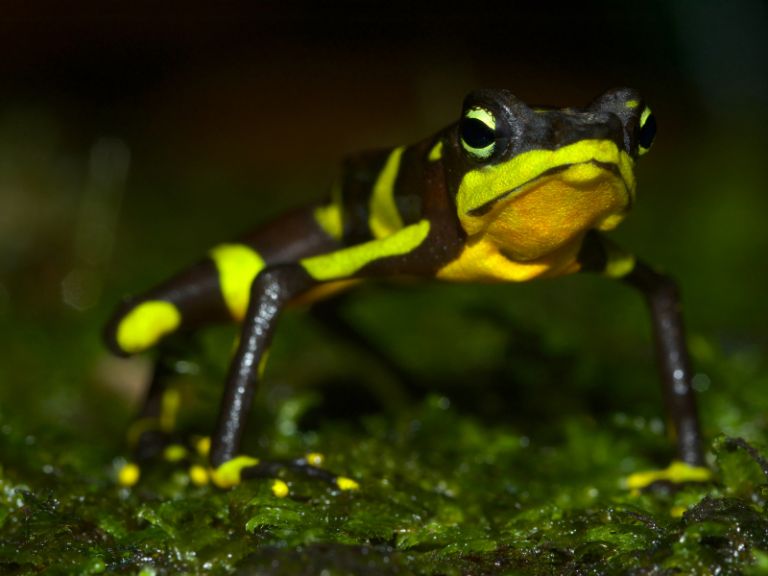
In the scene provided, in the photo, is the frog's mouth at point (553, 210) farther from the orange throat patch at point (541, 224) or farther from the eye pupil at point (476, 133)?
the eye pupil at point (476, 133)

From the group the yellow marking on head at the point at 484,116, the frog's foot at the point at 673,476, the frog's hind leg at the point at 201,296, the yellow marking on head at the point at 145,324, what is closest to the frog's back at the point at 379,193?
the frog's hind leg at the point at 201,296

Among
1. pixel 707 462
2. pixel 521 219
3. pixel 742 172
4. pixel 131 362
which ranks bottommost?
pixel 707 462

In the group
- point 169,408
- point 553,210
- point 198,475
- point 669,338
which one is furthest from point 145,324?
point 669,338

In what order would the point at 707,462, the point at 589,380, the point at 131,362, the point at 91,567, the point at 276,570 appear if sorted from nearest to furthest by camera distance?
1. the point at 276,570
2. the point at 91,567
3. the point at 707,462
4. the point at 589,380
5. the point at 131,362

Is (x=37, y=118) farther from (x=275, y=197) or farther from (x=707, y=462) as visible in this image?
(x=707, y=462)

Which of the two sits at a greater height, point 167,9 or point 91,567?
point 167,9

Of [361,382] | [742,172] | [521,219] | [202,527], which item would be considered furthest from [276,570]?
[742,172]

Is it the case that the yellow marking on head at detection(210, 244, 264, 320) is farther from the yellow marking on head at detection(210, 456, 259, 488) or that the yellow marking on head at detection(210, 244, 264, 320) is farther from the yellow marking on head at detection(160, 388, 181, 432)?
the yellow marking on head at detection(210, 456, 259, 488)
